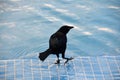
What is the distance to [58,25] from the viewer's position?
725cm

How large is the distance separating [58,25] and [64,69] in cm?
235

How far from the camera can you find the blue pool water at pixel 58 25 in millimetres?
6418

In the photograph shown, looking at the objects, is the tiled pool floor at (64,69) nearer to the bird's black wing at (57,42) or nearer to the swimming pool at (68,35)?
the swimming pool at (68,35)

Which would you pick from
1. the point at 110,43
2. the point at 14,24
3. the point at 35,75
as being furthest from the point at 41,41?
the point at 35,75

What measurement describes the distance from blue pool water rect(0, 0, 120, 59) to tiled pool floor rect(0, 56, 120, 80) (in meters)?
0.98

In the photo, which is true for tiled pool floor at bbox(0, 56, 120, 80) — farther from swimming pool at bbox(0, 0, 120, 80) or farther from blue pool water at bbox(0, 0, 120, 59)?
blue pool water at bbox(0, 0, 120, 59)

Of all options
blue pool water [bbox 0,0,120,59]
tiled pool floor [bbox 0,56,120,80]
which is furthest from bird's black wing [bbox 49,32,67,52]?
blue pool water [bbox 0,0,120,59]

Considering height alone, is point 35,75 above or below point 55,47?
below

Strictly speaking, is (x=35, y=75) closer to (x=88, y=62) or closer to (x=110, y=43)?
(x=88, y=62)

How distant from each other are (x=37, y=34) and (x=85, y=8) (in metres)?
1.75

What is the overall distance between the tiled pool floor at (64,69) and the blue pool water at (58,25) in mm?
976

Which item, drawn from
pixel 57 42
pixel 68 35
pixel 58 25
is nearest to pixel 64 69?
pixel 57 42

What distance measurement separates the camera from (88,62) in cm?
521

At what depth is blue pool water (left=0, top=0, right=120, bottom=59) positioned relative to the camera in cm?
642
